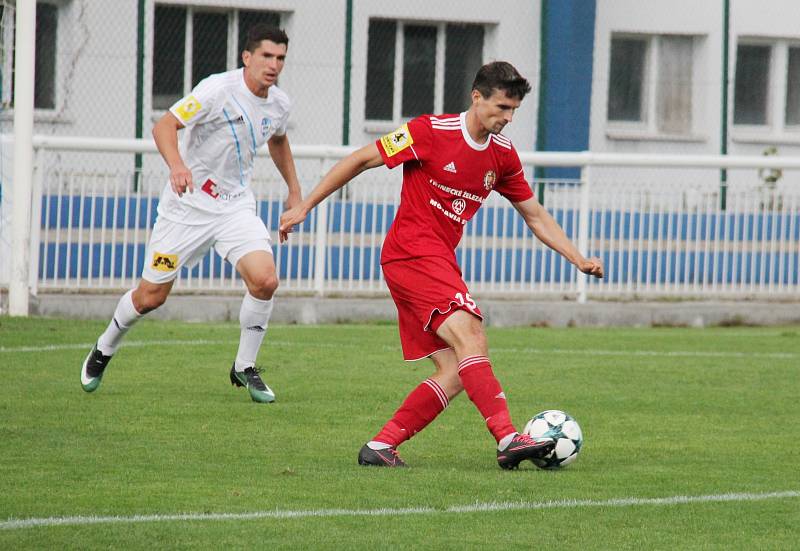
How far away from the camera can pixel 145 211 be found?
1478 cm

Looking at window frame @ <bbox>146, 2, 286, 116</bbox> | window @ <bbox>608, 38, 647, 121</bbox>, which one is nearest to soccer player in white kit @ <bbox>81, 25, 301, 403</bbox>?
window frame @ <bbox>146, 2, 286, 116</bbox>

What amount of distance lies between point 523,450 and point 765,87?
66.3 feet

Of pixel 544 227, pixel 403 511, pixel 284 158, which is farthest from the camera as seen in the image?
pixel 284 158

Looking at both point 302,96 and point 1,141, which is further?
point 302,96

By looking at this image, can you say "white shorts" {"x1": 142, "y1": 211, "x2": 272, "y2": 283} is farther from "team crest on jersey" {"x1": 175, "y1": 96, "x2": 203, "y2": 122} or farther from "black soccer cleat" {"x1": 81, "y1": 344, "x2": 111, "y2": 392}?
"team crest on jersey" {"x1": 175, "y1": 96, "x2": 203, "y2": 122}

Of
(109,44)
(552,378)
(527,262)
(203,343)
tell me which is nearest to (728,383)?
(552,378)

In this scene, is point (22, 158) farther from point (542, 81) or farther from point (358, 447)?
point (542, 81)

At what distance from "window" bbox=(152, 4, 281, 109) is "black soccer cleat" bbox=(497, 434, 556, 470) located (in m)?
14.5

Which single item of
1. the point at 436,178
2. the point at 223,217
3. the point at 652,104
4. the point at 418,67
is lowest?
the point at 223,217

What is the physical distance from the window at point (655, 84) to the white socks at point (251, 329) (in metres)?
15.9

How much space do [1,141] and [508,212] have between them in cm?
513

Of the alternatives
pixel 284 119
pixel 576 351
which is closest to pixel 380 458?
pixel 284 119

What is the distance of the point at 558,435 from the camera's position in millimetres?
6984

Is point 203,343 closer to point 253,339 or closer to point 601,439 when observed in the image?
point 253,339
